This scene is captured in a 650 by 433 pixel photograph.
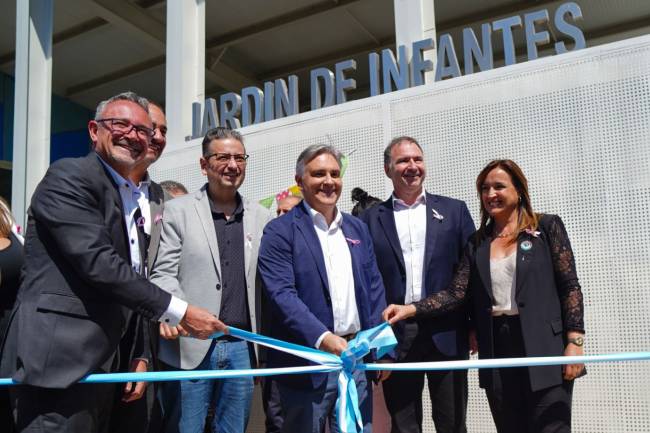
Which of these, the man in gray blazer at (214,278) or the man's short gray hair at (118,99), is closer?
the man's short gray hair at (118,99)

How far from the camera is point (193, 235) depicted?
9.42 ft

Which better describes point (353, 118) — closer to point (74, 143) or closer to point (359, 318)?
point (359, 318)

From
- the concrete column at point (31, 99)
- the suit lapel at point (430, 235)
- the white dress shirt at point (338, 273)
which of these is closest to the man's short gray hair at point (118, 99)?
the white dress shirt at point (338, 273)

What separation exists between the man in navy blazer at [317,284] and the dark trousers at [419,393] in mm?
270

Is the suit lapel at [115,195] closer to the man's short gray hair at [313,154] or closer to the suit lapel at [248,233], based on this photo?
the suit lapel at [248,233]

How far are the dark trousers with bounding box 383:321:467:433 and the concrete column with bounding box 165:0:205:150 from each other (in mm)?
4061

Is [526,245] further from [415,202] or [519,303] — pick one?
[415,202]

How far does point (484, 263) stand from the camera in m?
2.84

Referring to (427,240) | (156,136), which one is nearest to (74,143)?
(156,136)

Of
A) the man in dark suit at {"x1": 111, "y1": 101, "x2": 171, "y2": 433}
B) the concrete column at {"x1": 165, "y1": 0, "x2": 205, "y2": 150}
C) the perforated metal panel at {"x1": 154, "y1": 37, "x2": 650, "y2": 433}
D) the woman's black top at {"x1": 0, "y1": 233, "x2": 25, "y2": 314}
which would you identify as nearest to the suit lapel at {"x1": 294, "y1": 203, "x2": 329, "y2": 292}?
the man in dark suit at {"x1": 111, "y1": 101, "x2": 171, "y2": 433}

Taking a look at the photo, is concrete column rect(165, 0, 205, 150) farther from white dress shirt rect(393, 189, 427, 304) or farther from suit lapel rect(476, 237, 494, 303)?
suit lapel rect(476, 237, 494, 303)

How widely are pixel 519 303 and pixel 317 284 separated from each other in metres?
0.87

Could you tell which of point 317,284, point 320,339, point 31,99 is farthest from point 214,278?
point 31,99

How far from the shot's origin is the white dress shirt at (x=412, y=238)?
3023 millimetres
